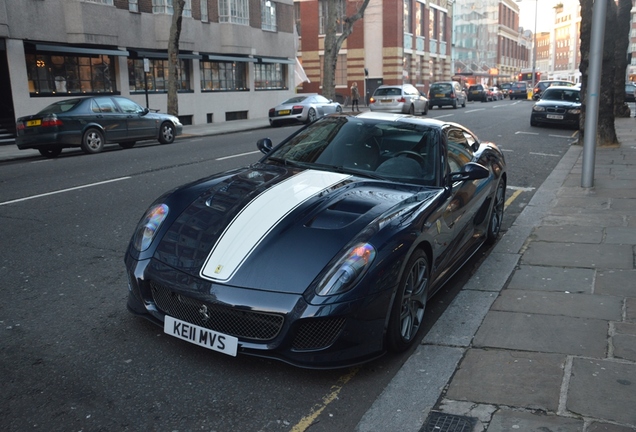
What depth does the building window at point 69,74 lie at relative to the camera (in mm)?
21938

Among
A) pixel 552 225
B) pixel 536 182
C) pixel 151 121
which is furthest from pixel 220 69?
pixel 552 225

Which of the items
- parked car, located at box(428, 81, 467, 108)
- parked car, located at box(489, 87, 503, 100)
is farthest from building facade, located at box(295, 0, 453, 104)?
parked car, located at box(428, 81, 467, 108)

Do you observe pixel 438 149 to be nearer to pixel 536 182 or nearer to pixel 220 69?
pixel 536 182

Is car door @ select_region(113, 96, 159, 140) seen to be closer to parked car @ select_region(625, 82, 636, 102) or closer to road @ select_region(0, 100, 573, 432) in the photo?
road @ select_region(0, 100, 573, 432)

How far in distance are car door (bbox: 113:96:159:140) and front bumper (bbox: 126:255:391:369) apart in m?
14.3

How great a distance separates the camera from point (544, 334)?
4082 millimetres

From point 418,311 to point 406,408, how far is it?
95 cm

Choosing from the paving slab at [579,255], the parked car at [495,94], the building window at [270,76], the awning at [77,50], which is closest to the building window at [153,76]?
the awning at [77,50]

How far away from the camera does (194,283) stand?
3502 millimetres

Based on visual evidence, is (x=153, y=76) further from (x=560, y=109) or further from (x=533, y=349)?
(x=533, y=349)

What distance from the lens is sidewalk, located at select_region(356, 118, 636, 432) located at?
10.2ft

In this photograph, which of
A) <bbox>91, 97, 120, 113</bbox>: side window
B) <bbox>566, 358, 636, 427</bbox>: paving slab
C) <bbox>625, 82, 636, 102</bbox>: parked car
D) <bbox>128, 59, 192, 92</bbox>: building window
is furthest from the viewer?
<bbox>625, 82, 636, 102</bbox>: parked car

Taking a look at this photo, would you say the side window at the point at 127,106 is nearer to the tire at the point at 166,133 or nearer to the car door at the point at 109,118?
the car door at the point at 109,118

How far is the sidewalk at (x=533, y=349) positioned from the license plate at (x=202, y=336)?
2.69 ft
